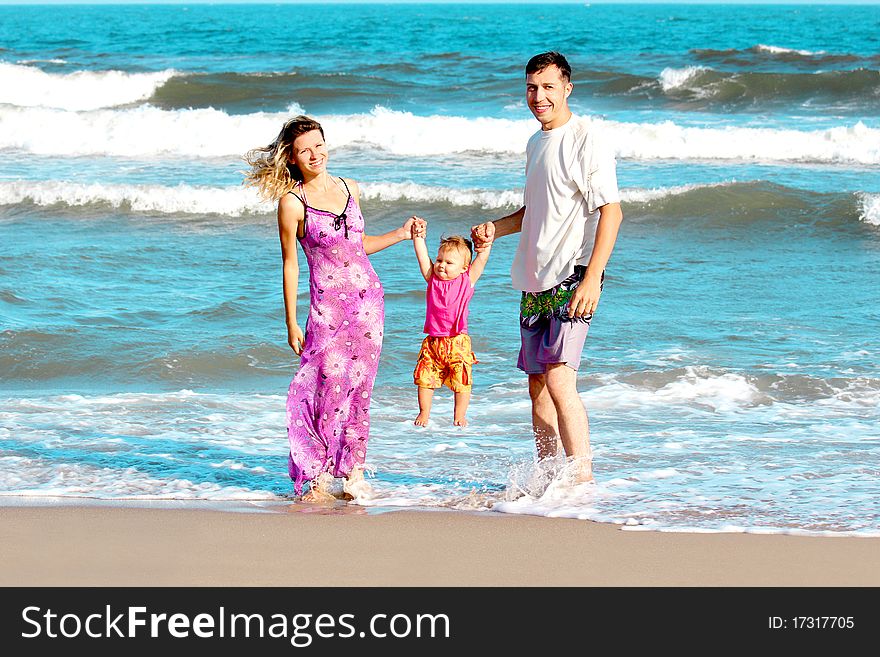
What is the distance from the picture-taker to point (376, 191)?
1413 centimetres

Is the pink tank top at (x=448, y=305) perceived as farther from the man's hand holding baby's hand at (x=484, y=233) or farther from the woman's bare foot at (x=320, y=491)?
the woman's bare foot at (x=320, y=491)

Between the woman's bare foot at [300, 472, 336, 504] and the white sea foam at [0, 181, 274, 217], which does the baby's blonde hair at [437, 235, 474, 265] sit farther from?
the white sea foam at [0, 181, 274, 217]

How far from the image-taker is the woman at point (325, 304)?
4.79m

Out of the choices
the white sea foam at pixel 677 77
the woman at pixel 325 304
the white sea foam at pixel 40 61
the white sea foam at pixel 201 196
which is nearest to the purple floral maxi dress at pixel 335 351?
the woman at pixel 325 304

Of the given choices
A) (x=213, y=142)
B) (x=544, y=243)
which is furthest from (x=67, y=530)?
(x=213, y=142)

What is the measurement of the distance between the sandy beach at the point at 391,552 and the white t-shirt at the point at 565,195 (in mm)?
1050

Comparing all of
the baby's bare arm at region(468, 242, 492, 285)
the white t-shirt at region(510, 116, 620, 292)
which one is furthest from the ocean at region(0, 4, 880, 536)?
the white t-shirt at region(510, 116, 620, 292)

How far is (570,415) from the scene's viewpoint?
15.7ft

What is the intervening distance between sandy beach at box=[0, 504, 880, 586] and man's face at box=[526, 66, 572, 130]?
164cm

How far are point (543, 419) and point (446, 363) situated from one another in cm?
52

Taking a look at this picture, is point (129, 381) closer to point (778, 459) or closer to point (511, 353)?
point (511, 353)

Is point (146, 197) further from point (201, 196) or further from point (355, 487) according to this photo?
point (355, 487)

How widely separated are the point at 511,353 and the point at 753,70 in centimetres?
2418

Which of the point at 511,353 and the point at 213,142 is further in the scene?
the point at 213,142
